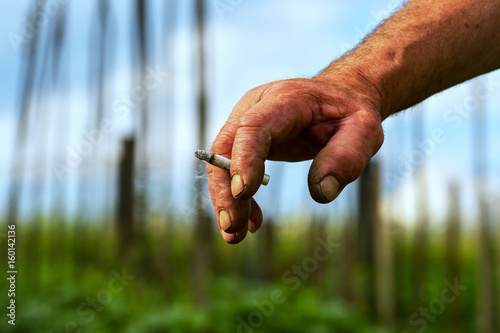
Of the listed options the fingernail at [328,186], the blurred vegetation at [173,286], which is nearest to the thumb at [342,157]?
the fingernail at [328,186]

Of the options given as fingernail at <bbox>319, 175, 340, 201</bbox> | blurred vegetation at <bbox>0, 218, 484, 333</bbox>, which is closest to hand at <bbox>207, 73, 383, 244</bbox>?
fingernail at <bbox>319, 175, 340, 201</bbox>

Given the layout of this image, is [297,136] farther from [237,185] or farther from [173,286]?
[173,286]

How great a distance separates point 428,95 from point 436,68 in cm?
9

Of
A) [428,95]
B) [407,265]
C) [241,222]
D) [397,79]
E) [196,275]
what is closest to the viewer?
[241,222]

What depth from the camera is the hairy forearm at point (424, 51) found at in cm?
152

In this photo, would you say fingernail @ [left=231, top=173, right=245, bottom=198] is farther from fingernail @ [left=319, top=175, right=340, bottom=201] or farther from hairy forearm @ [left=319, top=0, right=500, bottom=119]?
hairy forearm @ [left=319, top=0, right=500, bottom=119]

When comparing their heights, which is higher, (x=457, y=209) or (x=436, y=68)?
(x=436, y=68)

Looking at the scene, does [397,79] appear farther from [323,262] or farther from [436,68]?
[323,262]

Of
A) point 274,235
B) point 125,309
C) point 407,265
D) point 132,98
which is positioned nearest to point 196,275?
point 125,309

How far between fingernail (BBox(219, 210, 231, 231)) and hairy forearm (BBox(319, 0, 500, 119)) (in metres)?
0.48

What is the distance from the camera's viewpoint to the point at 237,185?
47.9 inches

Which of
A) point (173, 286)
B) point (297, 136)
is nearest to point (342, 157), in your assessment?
point (297, 136)

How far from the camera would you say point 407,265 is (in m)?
5.69

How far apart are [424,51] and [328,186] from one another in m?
0.57
